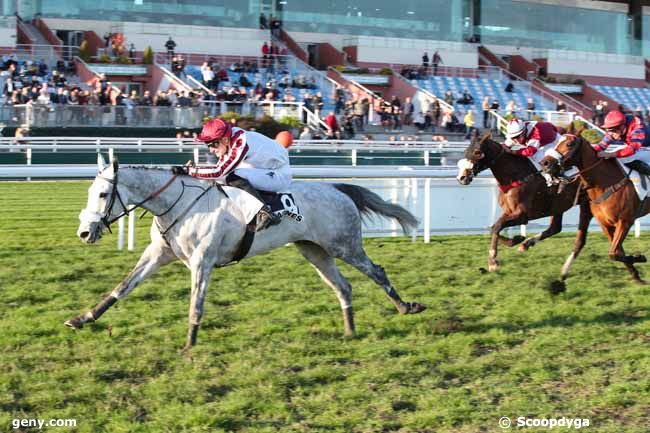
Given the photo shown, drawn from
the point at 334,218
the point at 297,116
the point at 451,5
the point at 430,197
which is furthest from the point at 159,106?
the point at 451,5

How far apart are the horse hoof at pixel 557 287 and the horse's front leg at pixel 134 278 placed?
2.95 m

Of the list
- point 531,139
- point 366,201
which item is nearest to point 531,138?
point 531,139

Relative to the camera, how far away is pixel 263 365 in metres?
5.33

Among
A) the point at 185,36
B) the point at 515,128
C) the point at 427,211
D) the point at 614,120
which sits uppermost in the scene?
the point at 185,36

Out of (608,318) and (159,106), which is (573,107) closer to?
(159,106)

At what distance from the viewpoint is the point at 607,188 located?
791 cm

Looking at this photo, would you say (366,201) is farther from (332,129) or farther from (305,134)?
(332,129)

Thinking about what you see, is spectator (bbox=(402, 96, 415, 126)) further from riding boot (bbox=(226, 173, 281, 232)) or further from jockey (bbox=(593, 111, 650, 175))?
riding boot (bbox=(226, 173, 281, 232))

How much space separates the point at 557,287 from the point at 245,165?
265cm

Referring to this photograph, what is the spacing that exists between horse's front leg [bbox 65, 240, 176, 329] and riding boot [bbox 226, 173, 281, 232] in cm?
56

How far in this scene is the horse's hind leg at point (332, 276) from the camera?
6141 millimetres

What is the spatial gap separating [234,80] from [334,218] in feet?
70.0

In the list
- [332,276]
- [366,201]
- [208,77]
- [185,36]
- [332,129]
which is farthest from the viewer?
[185,36]

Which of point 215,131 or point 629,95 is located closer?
point 215,131
